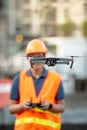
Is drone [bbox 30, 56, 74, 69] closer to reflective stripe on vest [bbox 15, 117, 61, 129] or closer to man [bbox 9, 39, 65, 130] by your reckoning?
man [bbox 9, 39, 65, 130]

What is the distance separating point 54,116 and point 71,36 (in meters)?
10.4

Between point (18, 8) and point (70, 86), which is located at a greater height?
point (18, 8)

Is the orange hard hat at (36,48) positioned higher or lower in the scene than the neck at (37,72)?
higher

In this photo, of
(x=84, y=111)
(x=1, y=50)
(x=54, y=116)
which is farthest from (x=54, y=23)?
(x=54, y=116)

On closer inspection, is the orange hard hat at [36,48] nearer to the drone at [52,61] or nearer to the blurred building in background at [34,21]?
the drone at [52,61]

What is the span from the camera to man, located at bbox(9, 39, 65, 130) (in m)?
6.93

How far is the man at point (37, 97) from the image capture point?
6926mm

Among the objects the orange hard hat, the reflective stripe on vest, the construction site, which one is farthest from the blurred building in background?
the reflective stripe on vest

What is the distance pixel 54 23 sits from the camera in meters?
16.9

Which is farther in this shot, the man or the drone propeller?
the man

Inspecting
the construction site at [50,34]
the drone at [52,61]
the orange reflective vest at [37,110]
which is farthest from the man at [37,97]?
the construction site at [50,34]

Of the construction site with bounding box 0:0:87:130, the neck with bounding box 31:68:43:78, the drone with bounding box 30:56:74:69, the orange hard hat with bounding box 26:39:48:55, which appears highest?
the orange hard hat with bounding box 26:39:48:55

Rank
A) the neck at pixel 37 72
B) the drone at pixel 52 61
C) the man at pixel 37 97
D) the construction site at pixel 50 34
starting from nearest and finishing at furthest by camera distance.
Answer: the drone at pixel 52 61 → the man at pixel 37 97 → the neck at pixel 37 72 → the construction site at pixel 50 34

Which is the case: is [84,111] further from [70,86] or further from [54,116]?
[54,116]
